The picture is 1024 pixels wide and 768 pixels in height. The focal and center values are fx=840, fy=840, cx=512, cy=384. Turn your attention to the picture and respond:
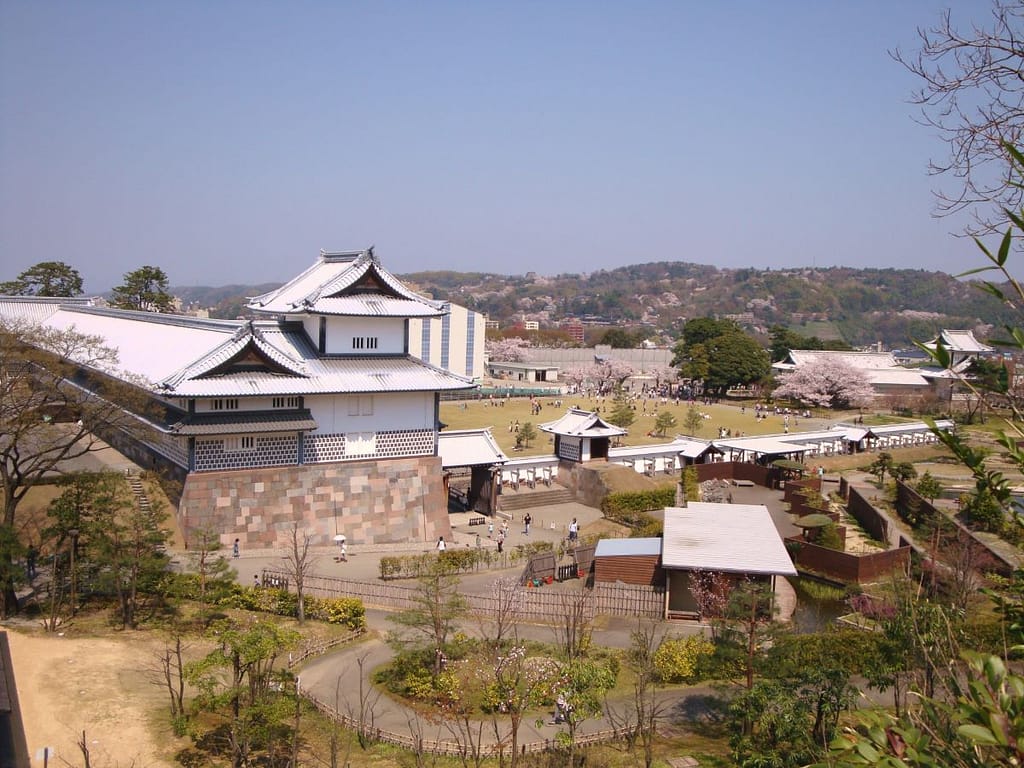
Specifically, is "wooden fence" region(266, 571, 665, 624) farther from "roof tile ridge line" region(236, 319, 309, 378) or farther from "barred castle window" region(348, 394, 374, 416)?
"barred castle window" region(348, 394, 374, 416)

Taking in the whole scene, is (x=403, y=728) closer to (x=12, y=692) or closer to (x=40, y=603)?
(x=12, y=692)

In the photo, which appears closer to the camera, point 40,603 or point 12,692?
point 12,692

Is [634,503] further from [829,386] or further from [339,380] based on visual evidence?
[829,386]

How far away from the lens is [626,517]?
38.2 meters

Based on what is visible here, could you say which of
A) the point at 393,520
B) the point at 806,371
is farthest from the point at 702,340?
the point at 393,520

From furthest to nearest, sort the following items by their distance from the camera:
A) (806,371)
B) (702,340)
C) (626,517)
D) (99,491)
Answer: (702,340) < (806,371) < (626,517) < (99,491)

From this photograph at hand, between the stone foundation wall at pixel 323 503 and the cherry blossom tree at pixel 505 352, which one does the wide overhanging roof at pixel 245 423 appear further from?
the cherry blossom tree at pixel 505 352

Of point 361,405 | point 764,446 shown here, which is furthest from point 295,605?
point 764,446

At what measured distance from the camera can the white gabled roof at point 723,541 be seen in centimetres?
2541

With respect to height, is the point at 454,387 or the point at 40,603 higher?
the point at 454,387

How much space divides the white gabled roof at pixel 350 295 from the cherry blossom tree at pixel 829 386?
55.3m

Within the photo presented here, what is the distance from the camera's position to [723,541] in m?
27.1

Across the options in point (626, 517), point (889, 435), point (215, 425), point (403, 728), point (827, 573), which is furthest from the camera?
point (889, 435)

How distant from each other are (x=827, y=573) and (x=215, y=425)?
22.8 meters
